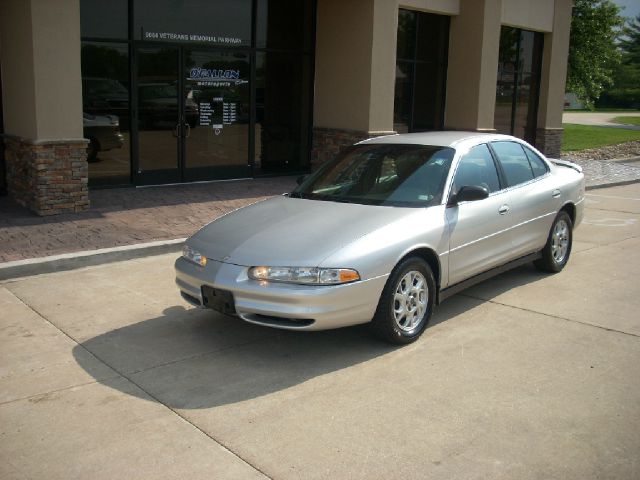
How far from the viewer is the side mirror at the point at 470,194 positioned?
629 cm

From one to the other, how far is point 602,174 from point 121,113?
37.7ft

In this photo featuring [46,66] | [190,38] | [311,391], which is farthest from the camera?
[190,38]

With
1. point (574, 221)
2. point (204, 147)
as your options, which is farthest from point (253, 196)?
point (574, 221)

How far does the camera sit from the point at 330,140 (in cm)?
1477

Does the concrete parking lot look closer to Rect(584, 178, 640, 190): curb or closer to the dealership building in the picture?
the dealership building

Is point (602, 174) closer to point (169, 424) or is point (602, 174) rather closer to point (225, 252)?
point (225, 252)

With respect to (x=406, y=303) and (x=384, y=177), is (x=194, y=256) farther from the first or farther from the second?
(x=384, y=177)

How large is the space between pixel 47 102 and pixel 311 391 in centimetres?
663

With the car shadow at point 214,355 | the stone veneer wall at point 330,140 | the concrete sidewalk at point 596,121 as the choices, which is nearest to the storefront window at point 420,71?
the stone veneer wall at point 330,140

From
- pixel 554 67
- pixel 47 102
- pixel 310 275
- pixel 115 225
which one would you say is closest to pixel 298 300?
pixel 310 275

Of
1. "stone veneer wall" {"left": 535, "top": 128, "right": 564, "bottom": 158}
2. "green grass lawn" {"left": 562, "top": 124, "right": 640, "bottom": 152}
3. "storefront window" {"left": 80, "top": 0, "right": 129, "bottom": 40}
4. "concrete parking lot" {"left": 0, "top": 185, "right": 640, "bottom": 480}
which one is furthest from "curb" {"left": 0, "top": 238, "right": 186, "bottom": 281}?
"green grass lawn" {"left": 562, "top": 124, "right": 640, "bottom": 152}

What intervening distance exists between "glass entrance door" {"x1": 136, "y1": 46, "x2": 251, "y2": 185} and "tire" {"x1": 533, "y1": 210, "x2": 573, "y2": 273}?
695 centimetres

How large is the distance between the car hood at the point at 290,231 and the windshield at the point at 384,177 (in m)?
0.23

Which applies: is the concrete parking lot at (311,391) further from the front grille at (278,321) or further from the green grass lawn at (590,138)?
the green grass lawn at (590,138)
